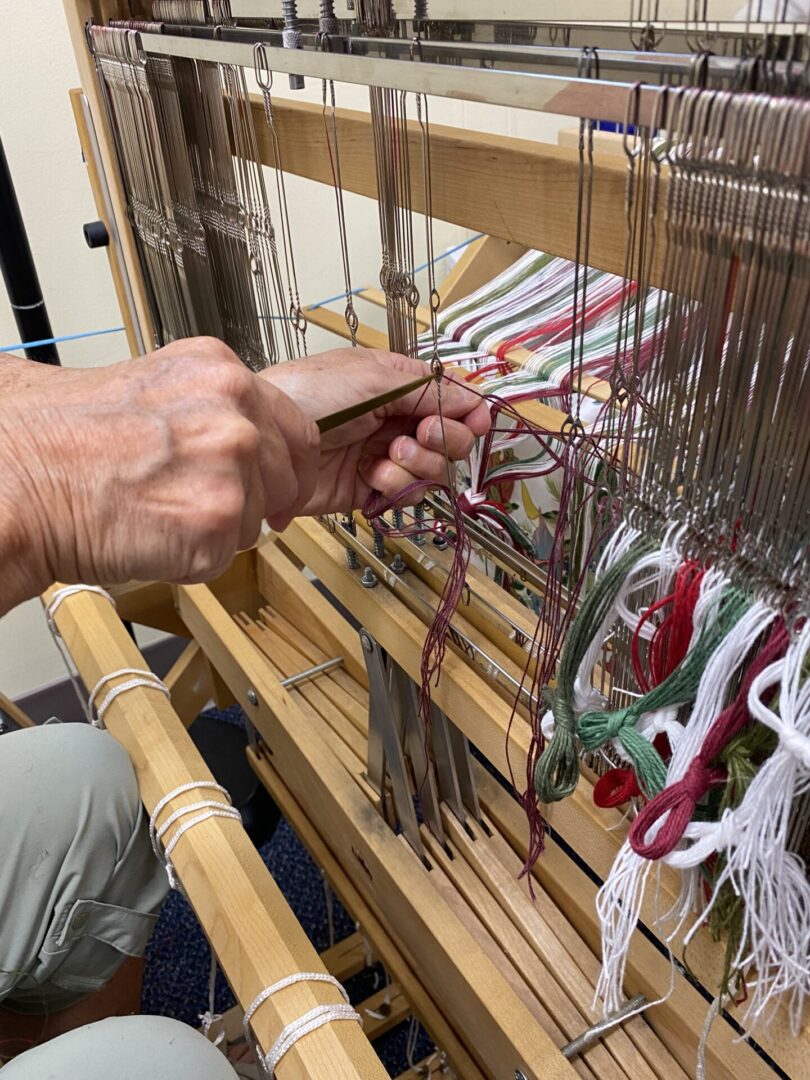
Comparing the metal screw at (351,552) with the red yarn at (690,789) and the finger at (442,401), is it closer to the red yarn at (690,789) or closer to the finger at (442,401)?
the finger at (442,401)

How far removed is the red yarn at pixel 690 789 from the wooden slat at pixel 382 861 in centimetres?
28

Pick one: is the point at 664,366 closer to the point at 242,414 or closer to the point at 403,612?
the point at 242,414

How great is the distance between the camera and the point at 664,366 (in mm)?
469

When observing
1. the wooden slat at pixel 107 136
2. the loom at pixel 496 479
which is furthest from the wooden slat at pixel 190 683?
the wooden slat at pixel 107 136

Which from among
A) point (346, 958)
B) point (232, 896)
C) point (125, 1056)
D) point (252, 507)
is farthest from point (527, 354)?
point (346, 958)

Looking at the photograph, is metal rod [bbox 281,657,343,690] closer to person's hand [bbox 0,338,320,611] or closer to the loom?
the loom

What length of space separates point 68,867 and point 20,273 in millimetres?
792

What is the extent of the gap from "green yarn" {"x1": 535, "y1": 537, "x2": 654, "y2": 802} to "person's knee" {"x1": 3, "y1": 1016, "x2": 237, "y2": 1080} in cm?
39

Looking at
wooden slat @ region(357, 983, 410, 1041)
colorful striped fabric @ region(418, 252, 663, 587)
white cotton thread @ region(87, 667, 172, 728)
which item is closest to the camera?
colorful striped fabric @ region(418, 252, 663, 587)

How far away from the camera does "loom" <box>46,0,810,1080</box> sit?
42 centimetres

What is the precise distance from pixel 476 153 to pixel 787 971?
52 centimetres

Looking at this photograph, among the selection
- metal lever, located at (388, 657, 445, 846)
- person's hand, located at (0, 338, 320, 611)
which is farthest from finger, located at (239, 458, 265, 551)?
metal lever, located at (388, 657, 445, 846)

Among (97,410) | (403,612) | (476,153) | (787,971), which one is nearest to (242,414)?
(97,410)

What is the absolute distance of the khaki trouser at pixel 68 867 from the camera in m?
0.88
